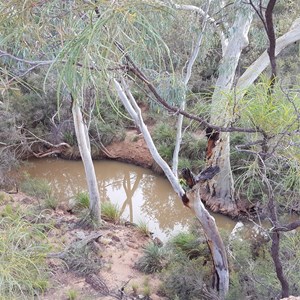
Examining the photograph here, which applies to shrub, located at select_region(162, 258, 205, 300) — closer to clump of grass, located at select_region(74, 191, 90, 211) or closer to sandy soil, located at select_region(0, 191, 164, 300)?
sandy soil, located at select_region(0, 191, 164, 300)

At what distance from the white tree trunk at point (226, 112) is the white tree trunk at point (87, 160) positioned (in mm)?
1651

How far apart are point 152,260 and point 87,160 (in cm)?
156

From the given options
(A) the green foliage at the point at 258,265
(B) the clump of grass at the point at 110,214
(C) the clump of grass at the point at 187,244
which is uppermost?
(A) the green foliage at the point at 258,265

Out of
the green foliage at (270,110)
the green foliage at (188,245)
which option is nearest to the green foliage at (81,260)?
the green foliage at (188,245)

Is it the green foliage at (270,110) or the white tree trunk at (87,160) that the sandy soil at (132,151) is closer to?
the white tree trunk at (87,160)

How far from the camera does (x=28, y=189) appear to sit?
22.7 ft

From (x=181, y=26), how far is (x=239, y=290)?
3.20 metres

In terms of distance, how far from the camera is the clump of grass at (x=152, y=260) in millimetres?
5039

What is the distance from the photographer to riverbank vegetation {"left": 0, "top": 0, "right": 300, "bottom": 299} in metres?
1.84

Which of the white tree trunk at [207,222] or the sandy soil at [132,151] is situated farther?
the sandy soil at [132,151]

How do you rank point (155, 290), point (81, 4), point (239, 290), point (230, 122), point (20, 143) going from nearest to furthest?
point (81, 4)
point (230, 122)
point (239, 290)
point (155, 290)
point (20, 143)

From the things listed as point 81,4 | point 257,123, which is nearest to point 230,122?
point 257,123

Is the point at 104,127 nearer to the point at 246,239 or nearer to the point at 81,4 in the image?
the point at 246,239

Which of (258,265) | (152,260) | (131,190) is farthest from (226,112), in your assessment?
(131,190)
